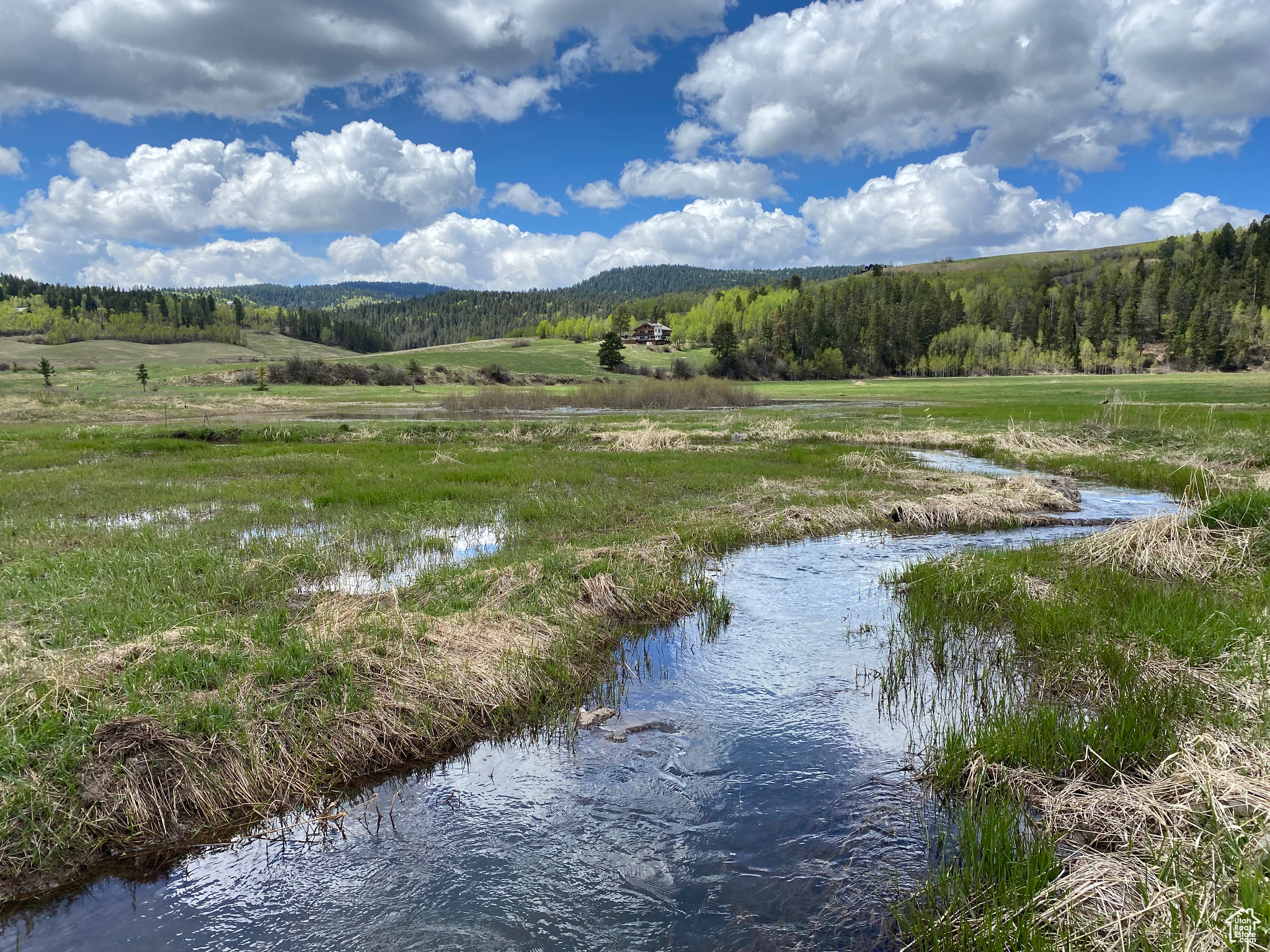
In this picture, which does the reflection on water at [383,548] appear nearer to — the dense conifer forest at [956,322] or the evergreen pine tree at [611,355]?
the evergreen pine tree at [611,355]

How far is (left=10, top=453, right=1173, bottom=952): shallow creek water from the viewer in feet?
15.7

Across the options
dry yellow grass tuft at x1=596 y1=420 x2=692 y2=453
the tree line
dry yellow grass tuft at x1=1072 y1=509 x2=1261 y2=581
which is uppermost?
the tree line

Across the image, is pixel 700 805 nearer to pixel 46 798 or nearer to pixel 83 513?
pixel 46 798

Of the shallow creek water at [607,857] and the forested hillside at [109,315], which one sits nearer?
the shallow creek water at [607,857]

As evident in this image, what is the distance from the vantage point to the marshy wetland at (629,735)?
4816 millimetres

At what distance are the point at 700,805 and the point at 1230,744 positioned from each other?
4.39 metres

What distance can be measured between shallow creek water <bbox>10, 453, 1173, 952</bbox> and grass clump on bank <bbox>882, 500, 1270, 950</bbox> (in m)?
0.59

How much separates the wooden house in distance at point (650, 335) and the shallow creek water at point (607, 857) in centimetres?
16344

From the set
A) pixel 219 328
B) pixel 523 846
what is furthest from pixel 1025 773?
pixel 219 328

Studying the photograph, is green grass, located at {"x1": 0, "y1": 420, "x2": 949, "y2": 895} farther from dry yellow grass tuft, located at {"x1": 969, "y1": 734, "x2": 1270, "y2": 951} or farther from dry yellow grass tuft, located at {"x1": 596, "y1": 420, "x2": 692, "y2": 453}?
dry yellow grass tuft, located at {"x1": 596, "y1": 420, "x2": 692, "y2": 453}

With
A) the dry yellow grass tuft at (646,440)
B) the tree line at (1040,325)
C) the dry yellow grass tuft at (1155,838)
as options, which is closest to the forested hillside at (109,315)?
the tree line at (1040,325)

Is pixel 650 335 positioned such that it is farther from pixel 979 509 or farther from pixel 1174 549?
pixel 1174 549

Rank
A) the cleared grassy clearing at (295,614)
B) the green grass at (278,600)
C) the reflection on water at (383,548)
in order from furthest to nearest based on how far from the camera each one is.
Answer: the reflection on water at (383,548)
the green grass at (278,600)
the cleared grassy clearing at (295,614)

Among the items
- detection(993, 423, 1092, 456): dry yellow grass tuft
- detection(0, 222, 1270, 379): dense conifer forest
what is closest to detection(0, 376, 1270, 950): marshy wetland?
detection(993, 423, 1092, 456): dry yellow grass tuft
